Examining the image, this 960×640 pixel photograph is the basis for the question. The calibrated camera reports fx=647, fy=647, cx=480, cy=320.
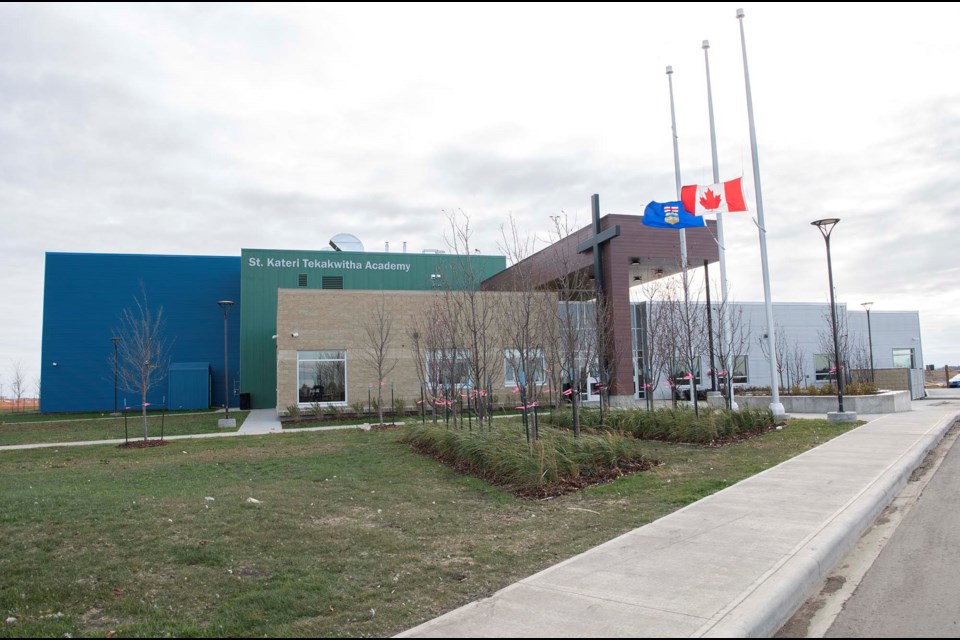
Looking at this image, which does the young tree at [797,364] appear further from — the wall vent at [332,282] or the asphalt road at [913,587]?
the asphalt road at [913,587]

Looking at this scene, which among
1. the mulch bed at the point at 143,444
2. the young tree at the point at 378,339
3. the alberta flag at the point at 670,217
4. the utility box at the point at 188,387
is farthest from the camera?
the utility box at the point at 188,387

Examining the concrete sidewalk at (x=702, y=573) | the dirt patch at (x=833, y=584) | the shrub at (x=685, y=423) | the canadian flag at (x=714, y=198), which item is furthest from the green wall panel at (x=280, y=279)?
the dirt patch at (x=833, y=584)

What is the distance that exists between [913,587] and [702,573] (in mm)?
1764

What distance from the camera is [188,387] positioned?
125ft

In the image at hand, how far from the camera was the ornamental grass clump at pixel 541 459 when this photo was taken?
9.98 metres

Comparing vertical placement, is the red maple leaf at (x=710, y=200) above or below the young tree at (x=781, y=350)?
above

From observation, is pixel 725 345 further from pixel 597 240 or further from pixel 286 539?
pixel 286 539

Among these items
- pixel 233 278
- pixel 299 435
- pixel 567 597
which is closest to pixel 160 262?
pixel 233 278

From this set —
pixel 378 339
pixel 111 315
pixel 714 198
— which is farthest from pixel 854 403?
pixel 111 315

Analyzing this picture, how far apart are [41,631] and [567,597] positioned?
3804 millimetres

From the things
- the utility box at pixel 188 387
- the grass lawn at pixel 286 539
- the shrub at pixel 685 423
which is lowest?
the grass lawn at pixel 286 539

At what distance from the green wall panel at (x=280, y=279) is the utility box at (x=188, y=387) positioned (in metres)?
4.30

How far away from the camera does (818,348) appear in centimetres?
4881

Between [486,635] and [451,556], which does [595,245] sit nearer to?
[451,556]
